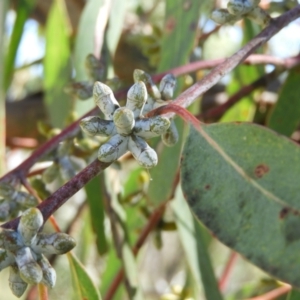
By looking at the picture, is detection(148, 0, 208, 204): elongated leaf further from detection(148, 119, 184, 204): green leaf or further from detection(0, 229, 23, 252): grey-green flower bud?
detection(0, 229, 23, 252): grey-green flower bud

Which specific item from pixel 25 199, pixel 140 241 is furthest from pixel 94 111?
pixel 140 241

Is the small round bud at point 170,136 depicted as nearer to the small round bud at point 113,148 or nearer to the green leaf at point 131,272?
the small round bud at point 113,148

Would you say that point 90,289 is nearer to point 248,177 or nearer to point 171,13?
point 248,177

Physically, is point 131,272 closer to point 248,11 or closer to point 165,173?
point 165,173

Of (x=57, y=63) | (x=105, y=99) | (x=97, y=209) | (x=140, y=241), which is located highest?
(x=105, y=99)

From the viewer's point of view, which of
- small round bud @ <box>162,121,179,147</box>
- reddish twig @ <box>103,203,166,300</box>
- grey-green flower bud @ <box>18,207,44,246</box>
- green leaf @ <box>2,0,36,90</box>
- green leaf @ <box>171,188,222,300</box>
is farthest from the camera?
green leaf @ <box>2,0,36,90</box>

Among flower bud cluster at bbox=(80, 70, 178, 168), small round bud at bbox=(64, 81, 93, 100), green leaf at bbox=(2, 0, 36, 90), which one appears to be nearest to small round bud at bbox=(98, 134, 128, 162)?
flower bud cluster at bbox=(80, 70, 178, 168)
